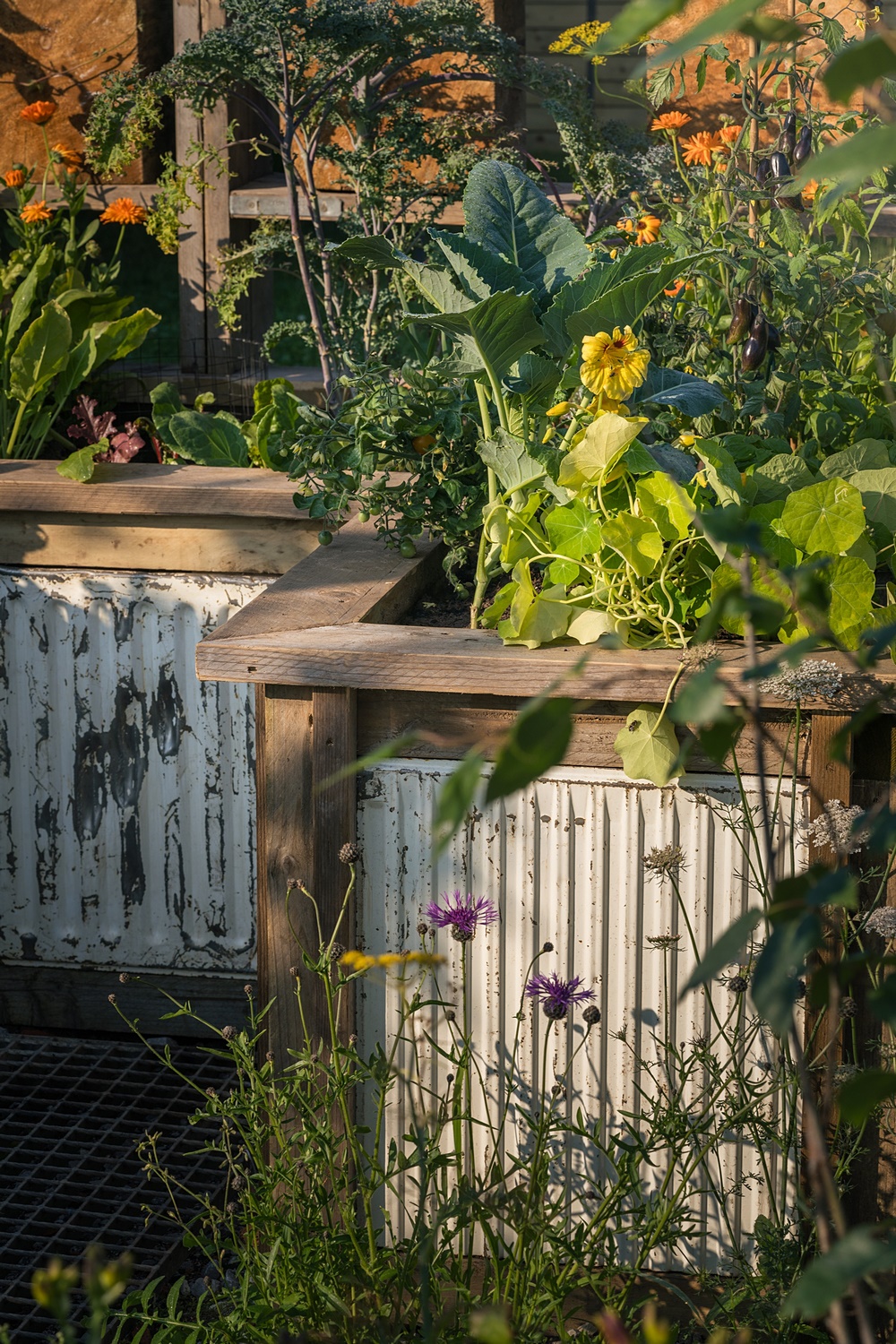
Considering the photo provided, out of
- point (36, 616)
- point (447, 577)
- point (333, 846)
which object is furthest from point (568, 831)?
point (36, 616)

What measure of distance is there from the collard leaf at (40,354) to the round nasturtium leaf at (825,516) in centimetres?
191

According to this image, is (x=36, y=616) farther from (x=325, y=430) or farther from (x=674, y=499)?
(x=674, y=499)

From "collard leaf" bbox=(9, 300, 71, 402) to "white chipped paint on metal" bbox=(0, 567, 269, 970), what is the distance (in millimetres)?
481

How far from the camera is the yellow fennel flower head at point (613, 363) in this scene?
1671 millimetres

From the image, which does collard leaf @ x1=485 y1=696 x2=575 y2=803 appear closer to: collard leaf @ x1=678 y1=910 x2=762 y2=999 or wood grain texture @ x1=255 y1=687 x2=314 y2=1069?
collard leaf @ x1=678 y1=910 x2=762 y2=999

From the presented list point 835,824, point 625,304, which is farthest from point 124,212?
point 835,824

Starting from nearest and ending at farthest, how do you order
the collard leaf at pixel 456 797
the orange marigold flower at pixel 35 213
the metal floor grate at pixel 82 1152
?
the collard leaf at pixel 456 797, the metal floor grate at pixel 82 1152, the orange marigold flower at pixel 35 213

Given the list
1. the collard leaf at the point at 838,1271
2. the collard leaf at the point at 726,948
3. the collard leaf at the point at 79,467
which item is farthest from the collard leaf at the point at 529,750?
the collard leaf at the point at 79,467

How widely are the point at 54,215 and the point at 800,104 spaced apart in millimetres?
2017

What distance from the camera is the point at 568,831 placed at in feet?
5.89

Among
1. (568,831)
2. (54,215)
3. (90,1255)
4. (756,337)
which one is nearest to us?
(90,1255)

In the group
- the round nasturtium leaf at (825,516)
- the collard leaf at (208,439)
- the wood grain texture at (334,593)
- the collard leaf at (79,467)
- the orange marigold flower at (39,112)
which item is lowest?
the wood grain texture at (334,593)

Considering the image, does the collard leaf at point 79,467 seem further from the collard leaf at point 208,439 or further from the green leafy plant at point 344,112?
the green leafy plant at point 344,112

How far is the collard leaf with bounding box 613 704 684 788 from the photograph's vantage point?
1657 mm
